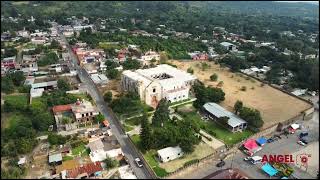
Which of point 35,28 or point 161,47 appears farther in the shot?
point 35,28

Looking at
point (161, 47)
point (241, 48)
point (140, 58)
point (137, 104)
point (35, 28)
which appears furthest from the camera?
point (35, 28)

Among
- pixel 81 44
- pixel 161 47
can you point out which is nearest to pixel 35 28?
pixel 81 44

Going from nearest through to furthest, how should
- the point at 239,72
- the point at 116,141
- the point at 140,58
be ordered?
the point at 116,141 < the point at 239,72 < the point at 140,58

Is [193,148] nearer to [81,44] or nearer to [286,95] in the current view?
[286,95]

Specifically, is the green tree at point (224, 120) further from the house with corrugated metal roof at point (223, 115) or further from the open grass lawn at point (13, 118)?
the open grass lawn at point (13, 118)

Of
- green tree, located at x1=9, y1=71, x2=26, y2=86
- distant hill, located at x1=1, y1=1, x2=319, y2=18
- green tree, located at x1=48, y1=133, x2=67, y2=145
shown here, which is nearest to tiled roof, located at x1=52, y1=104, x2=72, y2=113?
green tree, located at x1=48, y1=133, x2=67, y2=145

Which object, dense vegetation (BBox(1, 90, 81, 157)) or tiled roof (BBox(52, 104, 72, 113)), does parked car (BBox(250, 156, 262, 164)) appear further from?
dense vegetation (BBox(1, 90, 81, 157))
